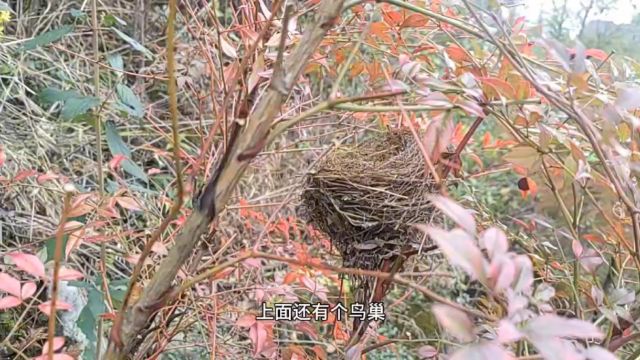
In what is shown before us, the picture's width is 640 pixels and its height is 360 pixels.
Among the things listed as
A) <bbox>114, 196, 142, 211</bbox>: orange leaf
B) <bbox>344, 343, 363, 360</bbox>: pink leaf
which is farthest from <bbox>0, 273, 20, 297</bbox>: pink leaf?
<bbox>344, 343, 363, 360</bbox>: pink leaf

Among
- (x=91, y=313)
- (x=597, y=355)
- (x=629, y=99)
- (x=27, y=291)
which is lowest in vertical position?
(x=91, y=313)

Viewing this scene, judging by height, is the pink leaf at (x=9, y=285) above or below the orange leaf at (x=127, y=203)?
above

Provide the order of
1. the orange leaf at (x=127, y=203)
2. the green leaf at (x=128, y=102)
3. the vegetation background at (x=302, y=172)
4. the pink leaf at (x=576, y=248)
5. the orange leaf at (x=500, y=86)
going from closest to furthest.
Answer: the vegetation background at (x=302, y=172), the orange leaf at (x=500, y=86), the pink leaf at (x=576, y=248), the orange leaf at (x=127, y=203), the green leaf at (x=128, y=102)

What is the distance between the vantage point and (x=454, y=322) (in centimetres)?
40

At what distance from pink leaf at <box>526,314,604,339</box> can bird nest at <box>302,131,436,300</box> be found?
50cm

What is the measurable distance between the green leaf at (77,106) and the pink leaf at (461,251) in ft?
2.67

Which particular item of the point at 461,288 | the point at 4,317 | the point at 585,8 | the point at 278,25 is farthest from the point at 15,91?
the point at 585,8

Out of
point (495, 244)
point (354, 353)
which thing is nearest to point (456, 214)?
point (495, 244)

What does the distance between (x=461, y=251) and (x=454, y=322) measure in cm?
5

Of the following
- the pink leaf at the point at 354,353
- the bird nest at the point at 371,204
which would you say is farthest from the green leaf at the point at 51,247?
the pink leaf at the point at 354,353

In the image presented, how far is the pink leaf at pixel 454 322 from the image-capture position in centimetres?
40

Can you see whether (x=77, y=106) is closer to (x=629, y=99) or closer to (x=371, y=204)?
(x=371, y=204)

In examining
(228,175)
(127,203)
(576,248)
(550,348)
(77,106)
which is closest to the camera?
(550,348)

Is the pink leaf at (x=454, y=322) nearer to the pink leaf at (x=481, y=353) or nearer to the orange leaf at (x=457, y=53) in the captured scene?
the pink leaf at (x=481, y=353)
